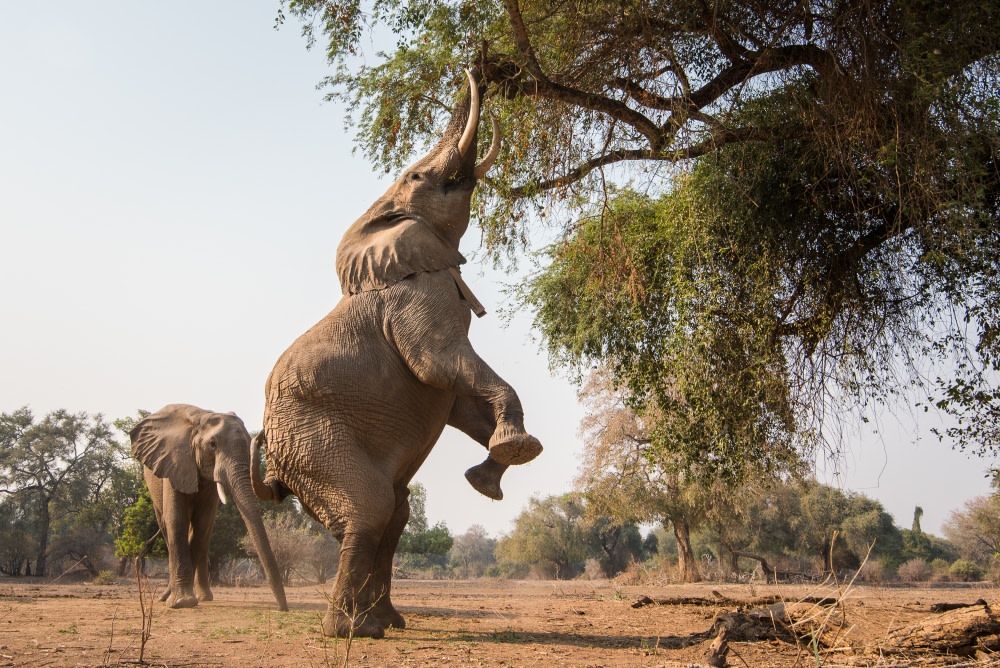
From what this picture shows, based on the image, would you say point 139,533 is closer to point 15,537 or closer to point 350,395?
point 15,537

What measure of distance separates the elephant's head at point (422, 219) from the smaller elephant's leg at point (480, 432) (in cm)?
110

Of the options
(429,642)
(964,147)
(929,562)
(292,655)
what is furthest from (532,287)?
(929,562)

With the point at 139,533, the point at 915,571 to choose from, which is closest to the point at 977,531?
the point at 915,571

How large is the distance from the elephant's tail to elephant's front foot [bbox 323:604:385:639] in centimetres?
112

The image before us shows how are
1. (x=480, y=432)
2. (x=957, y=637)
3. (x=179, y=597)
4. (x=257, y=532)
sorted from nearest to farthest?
(x=957, y=637)
(x=480, y=432)
(x=257, y=532)
(x=179, y=597)

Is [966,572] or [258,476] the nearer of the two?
[258,476]

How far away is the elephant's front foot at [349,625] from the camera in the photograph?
18.7ft

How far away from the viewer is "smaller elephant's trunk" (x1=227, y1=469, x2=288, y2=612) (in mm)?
9109

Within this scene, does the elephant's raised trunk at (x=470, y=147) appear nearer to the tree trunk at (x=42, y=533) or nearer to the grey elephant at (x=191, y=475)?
the grey elephant at (x=191, y=475)

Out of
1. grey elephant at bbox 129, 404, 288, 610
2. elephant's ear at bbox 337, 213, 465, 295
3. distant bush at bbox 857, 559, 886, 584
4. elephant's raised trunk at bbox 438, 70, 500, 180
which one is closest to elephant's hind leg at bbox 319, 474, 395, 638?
elephant's ear at bbox 337, 213, 465, 295

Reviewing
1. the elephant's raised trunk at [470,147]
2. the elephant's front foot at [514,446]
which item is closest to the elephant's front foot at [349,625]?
the elephant's front foot at [514,446]

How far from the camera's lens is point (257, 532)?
9.55 metres

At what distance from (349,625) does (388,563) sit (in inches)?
39.0

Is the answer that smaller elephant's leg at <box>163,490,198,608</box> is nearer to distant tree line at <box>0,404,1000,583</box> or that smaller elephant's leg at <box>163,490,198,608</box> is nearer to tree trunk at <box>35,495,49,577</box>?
distant tree line at <box>0,404,1000,583</box>
